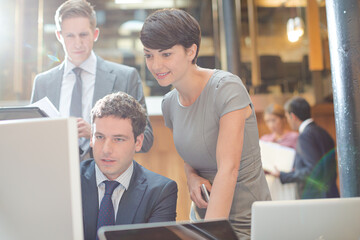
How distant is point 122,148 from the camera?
1.34m

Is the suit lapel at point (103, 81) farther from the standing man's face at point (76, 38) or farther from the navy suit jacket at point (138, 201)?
the navy suit jacket at point (138, 201)

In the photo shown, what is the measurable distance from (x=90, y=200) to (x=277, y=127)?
7.70ft

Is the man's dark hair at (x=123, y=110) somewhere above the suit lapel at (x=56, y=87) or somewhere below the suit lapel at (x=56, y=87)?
below

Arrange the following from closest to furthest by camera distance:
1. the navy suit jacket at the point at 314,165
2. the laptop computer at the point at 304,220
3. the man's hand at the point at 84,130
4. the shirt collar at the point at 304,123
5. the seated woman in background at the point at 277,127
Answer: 1. the laptop computer at the point at 304,220
2. the man's hand at the point at 84,130
3. the navy suit jacket at the point at 314,165
4. the shirt collar at the point at 304,123
5. the seated woman in background at the point at 277,127

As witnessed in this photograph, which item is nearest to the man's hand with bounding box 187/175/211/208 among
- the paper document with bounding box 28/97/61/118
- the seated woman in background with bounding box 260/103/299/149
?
the paper document with bounding box 28/97/61/118

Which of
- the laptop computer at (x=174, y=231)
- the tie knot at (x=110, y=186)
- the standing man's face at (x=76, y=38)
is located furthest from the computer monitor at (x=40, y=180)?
the standing man's face at (x=76, y=38)

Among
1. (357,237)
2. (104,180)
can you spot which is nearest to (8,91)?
(104,180)

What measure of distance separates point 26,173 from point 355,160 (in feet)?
4.66

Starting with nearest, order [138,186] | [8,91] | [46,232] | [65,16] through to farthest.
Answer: [46,232], [138,186], [65,16], [8,91]

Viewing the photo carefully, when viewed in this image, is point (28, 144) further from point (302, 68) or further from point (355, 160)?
point (302, 68)

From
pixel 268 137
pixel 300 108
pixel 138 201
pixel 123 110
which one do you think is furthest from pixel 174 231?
pixel 268 137

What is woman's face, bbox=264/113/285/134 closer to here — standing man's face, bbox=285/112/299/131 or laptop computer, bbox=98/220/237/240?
standing man's face, bbox=285/112/299/131

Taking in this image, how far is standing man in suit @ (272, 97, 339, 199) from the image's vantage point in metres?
2.88

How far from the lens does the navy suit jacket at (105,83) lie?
1.58 m
